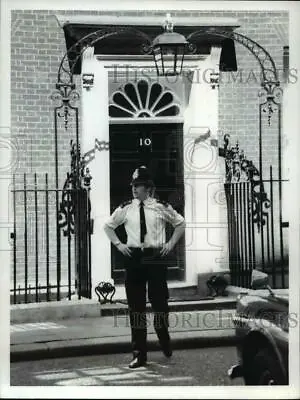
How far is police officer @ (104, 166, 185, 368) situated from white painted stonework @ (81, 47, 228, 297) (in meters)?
0.11

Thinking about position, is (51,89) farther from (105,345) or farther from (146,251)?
(105,345)

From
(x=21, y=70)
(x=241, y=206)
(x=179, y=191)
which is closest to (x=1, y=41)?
(x=21, y=70)

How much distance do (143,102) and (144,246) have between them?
4.43ft

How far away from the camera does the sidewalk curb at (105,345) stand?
579cm

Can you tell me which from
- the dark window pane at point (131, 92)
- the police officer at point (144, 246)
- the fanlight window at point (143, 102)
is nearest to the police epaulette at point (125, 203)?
the police officer at point (144, 246)

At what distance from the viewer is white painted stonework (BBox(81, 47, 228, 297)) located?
592 centimetres

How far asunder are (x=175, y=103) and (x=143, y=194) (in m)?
0.91

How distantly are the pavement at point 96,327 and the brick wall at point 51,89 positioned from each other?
581 millimetres

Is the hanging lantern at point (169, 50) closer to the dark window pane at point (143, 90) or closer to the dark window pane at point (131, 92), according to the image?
the dark window pane at point (143, 90)

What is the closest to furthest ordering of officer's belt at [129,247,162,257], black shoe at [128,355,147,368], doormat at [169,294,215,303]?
1. black shoe at [128,355,147,368]
2. officer's belt at [129,247,162,257]
3. doormat at [169,294,215,303]

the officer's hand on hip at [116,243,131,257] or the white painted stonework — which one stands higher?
the white painted stonework

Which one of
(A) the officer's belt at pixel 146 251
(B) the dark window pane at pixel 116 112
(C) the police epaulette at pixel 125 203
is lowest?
(A) the officer's belt at pixel 146 251

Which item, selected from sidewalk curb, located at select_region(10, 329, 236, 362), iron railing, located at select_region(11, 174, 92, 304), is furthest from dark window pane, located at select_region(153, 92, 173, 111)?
sidewalk curb, located at select_region(10, 329, 236, 362)

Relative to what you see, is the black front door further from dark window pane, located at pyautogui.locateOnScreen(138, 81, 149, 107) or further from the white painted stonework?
dark window pane, located at pyautogui.locateOnScreen(138, 81, 149, 107)
